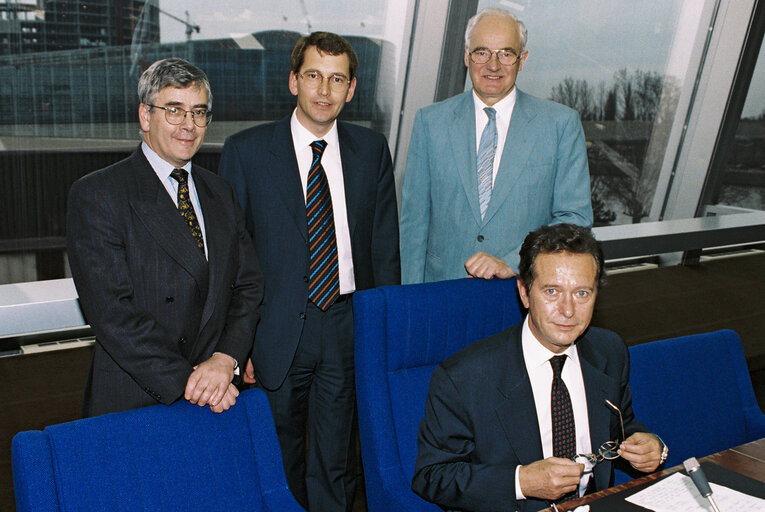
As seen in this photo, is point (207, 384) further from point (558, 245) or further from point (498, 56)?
point (498, 56)

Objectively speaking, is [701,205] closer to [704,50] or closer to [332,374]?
[704,50]

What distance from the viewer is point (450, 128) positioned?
2797mm

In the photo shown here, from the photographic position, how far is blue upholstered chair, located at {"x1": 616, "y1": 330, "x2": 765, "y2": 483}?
2406 mm

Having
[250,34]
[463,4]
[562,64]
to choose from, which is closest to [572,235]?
[250,34]

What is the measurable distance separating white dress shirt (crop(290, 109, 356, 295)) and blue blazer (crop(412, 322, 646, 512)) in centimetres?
74

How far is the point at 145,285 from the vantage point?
2.02m

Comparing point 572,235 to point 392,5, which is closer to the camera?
point 572,235

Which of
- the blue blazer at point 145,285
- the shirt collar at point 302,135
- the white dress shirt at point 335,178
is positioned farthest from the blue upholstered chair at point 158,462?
the shirt collar at point 302,135

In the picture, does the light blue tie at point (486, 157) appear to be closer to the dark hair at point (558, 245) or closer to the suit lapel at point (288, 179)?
the suit lapel at point (288, 179)

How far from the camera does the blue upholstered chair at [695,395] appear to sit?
2.41 metres

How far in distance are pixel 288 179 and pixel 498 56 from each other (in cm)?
86

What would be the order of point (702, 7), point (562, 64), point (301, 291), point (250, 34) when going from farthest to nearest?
point (702, 7) → point (562, 64) → point (250, 34) → point (301, 291)

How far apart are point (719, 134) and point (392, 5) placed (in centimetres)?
324

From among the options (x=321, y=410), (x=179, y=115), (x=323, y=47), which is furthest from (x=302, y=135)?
(x=321, y=410)
